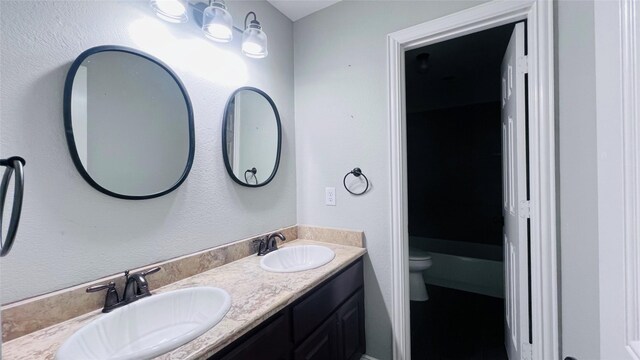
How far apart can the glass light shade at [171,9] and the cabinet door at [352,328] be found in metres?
1.62

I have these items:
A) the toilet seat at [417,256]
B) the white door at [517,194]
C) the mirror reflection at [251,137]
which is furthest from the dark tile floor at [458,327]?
the mirror reflection at [251,137]

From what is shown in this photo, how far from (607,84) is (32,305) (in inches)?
61.1

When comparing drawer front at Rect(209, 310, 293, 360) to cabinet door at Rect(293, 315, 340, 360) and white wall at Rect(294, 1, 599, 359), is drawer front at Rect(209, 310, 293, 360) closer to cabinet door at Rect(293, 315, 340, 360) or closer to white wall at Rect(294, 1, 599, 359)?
cabinet door at Rect(293, 315, 340, 360)

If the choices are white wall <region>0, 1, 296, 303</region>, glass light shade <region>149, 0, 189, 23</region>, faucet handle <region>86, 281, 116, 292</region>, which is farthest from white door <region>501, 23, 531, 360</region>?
faucet handle <region>86, 281, 116, 292</region>

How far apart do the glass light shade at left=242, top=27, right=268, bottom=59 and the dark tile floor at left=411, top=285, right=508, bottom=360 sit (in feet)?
7.21

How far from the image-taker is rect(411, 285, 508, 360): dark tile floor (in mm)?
1790

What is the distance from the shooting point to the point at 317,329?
4.00ft

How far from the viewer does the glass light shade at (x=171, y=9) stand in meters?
1.08

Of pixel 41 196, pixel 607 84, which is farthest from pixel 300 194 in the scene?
pixel 607 84

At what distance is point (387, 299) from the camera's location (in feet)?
5.31

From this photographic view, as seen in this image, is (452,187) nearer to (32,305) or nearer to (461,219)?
(461,219)

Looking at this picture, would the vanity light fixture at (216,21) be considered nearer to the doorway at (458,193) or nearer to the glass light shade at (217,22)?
the glass light shade at (217,22)

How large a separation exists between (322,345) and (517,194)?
1.28 metres

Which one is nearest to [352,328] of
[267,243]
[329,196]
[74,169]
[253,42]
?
[267,243]
